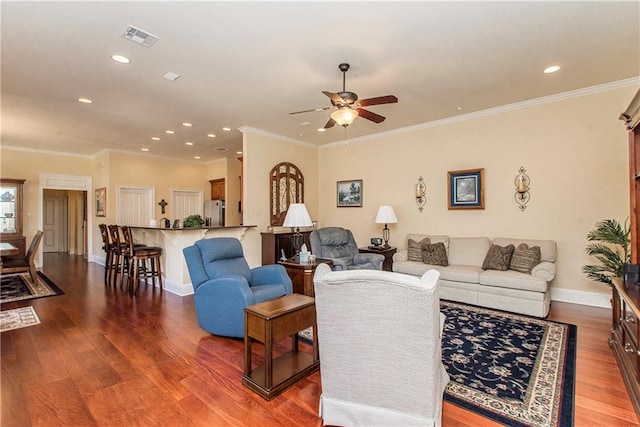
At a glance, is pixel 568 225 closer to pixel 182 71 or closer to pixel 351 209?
pixel 351 209

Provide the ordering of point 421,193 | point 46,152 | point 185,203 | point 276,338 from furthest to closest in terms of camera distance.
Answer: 1. point 185,203
2. point 46,152
3. point 421,193
4. point 276,338

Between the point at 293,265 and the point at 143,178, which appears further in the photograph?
the point at 143,178

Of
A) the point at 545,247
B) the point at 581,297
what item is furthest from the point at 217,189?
the point at 581,297

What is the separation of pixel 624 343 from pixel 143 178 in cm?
900

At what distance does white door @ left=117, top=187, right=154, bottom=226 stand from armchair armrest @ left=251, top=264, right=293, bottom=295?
5.61 meters

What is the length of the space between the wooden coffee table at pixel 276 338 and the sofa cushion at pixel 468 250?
3110 mm

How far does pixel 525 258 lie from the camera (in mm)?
4047

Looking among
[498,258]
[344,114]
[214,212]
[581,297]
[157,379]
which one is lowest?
[157,379]

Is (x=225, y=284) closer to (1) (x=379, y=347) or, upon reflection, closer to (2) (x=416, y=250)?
(1) (x=379, y=347)

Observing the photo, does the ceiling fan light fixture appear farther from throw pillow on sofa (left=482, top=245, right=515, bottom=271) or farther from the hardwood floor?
throw pillow on sofa (left=482, top=245, right=515, bottom=271)

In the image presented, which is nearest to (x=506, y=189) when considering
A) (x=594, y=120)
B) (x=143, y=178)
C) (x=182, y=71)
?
(x=594, y=120)

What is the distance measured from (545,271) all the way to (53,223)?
43.5 ft

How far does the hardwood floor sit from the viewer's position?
1926 mm

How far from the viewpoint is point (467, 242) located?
15.8 ft
